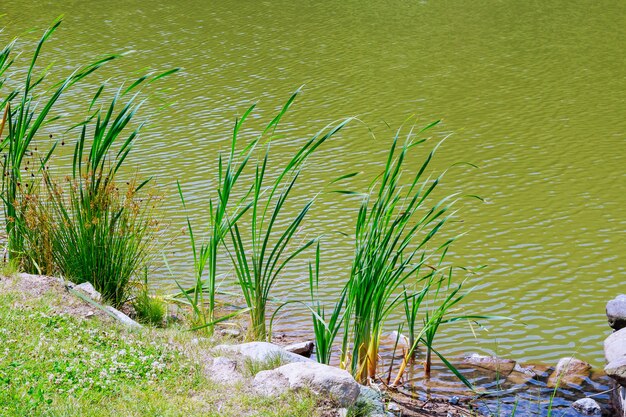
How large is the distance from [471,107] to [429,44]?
3528mm

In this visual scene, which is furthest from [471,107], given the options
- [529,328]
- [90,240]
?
[90,240]

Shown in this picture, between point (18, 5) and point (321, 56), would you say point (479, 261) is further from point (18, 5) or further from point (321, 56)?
point (18, 5)

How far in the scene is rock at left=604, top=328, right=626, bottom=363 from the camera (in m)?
4.39

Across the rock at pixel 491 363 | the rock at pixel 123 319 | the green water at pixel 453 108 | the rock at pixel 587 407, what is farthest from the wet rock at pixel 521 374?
the rock at pixel 123 319

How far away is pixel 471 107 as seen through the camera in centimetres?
1023

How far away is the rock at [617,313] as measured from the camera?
486 centimetres

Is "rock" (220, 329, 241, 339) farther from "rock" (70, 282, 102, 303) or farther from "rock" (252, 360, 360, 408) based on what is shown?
"rock" (252, 360, 360, 408)

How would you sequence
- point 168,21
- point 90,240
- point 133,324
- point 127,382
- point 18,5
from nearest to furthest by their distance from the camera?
point 127,382 → point 133,324 → point 90,240 → point 168,21 → point 18,5

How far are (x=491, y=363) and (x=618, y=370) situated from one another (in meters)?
0.76

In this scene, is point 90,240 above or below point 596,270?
above

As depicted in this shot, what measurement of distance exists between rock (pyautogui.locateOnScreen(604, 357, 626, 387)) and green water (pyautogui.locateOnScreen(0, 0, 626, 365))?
71cm

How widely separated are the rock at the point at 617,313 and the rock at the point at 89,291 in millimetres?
2726

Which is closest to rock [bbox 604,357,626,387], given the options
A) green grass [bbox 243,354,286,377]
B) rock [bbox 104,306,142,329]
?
green grass [bbox 243,354,286,377]

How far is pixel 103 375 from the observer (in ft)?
11.4
